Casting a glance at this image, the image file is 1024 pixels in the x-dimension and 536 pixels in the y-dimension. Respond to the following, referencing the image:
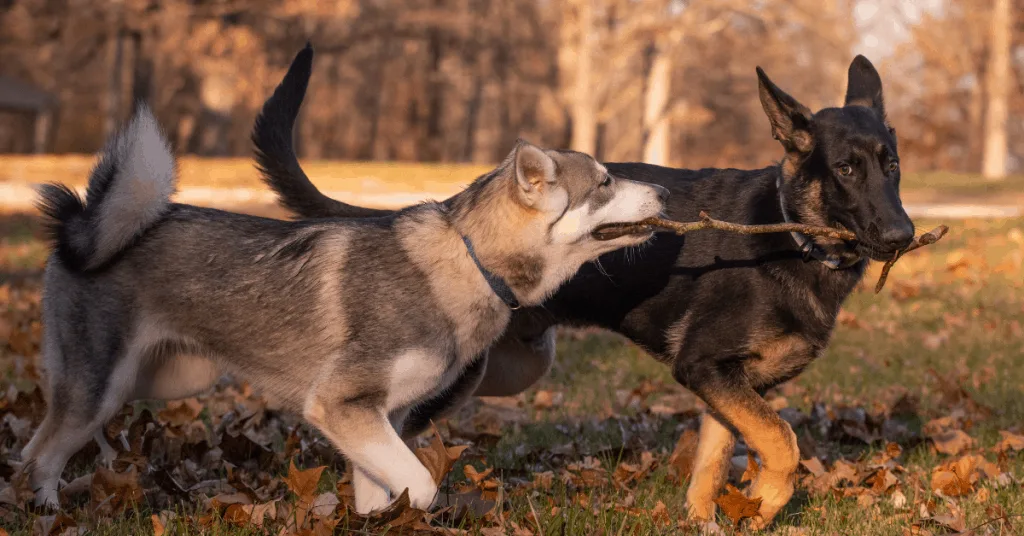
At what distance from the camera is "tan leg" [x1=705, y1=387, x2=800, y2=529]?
464 centimetres

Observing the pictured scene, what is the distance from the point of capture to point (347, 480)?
5109mm

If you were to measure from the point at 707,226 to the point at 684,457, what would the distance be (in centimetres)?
141

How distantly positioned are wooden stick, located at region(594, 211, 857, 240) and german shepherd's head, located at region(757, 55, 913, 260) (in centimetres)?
11

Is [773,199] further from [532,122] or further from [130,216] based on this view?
[532,122]

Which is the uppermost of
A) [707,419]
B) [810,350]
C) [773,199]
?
[773,199]

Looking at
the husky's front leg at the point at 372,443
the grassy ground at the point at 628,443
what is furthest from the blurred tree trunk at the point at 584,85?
the husky's front leg at the point at 372,443

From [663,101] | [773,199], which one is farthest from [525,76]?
[773,199]

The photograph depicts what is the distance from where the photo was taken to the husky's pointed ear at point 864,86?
18.3 feet

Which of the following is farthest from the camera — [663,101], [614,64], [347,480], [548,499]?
[663,101]

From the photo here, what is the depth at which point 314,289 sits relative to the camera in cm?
468

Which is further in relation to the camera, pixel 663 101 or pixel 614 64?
pixel 663 101

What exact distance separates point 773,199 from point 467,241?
1678 mm

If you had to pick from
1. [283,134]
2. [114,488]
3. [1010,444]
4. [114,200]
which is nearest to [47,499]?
[114,488]

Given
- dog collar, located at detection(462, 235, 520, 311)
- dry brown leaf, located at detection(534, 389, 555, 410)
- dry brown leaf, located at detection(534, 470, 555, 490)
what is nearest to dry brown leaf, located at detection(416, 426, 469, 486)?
dog collar, located at detection(462, 235, 520, 311)
